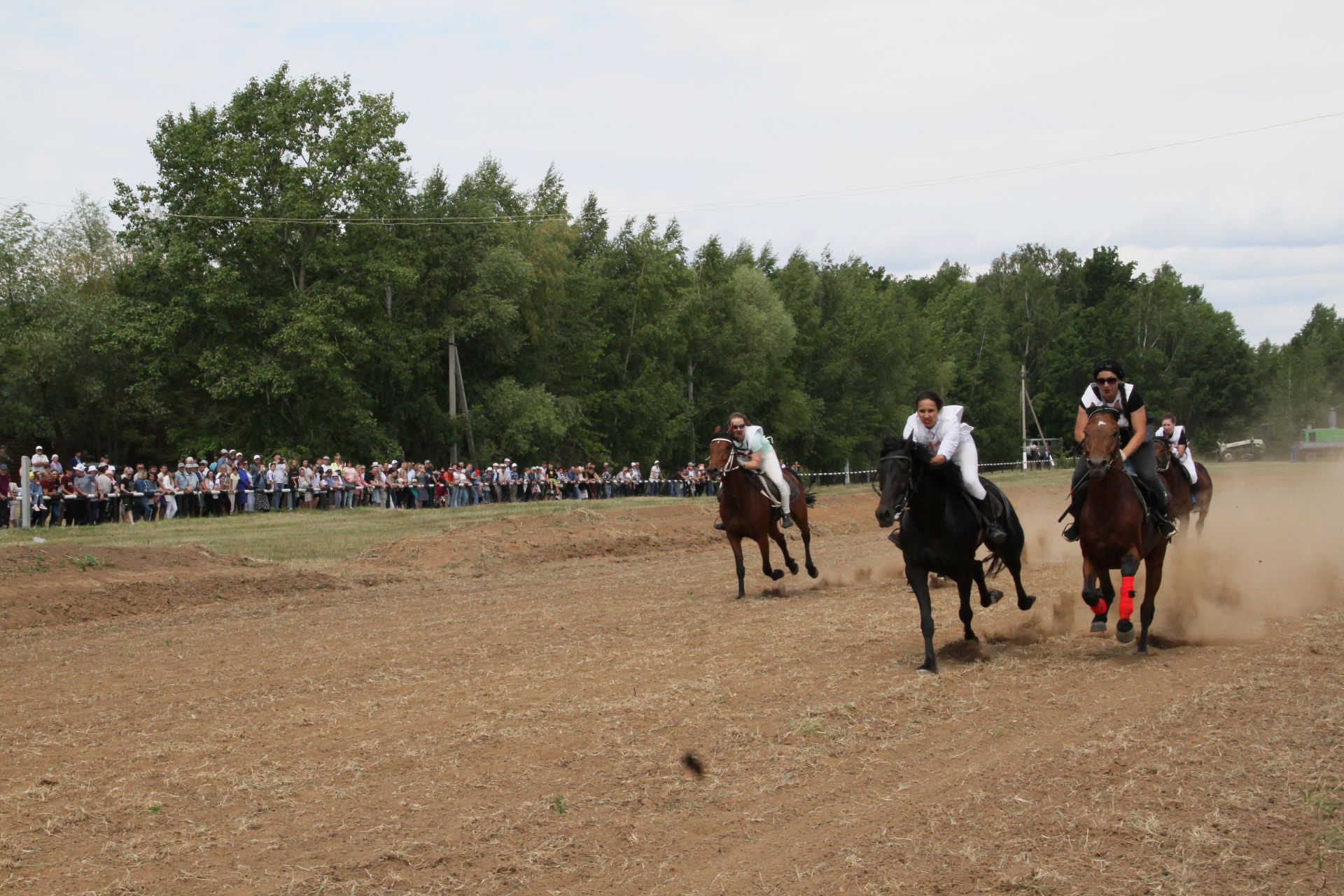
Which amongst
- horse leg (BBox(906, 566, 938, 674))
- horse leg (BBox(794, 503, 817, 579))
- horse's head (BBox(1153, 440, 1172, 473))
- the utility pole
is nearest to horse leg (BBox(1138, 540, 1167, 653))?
horse leg (BBox(906, 566, 938, 674))

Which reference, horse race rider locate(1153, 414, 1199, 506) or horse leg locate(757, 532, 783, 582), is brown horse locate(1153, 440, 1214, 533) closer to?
horse race rider locate(1153, 414, 1199, 506)

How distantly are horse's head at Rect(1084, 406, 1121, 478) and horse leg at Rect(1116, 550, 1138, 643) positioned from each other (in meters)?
0.95

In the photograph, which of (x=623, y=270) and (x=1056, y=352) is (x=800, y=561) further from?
(x=1056, y=352)

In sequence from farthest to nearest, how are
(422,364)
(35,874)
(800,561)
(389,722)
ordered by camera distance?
(422,364), (800,561), (389,722), (35,874)

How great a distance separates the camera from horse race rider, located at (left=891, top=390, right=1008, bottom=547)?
12.0m

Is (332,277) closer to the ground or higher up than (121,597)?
higher up

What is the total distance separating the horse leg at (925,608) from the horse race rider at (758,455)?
6.59 metres

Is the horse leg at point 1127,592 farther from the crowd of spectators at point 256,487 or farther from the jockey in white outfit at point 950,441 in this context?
the crowd of spectators at point 256,487

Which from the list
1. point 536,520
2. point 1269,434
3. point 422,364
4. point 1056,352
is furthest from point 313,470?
point 1269,434

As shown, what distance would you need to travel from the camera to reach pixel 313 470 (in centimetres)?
3738

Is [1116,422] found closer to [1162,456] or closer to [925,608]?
[925,608]

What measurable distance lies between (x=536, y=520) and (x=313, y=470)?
32.2 ft

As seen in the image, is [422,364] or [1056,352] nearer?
[422,364]

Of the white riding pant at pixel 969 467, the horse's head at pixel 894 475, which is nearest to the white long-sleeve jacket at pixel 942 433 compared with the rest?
the white riding pant at pixel 969 467
